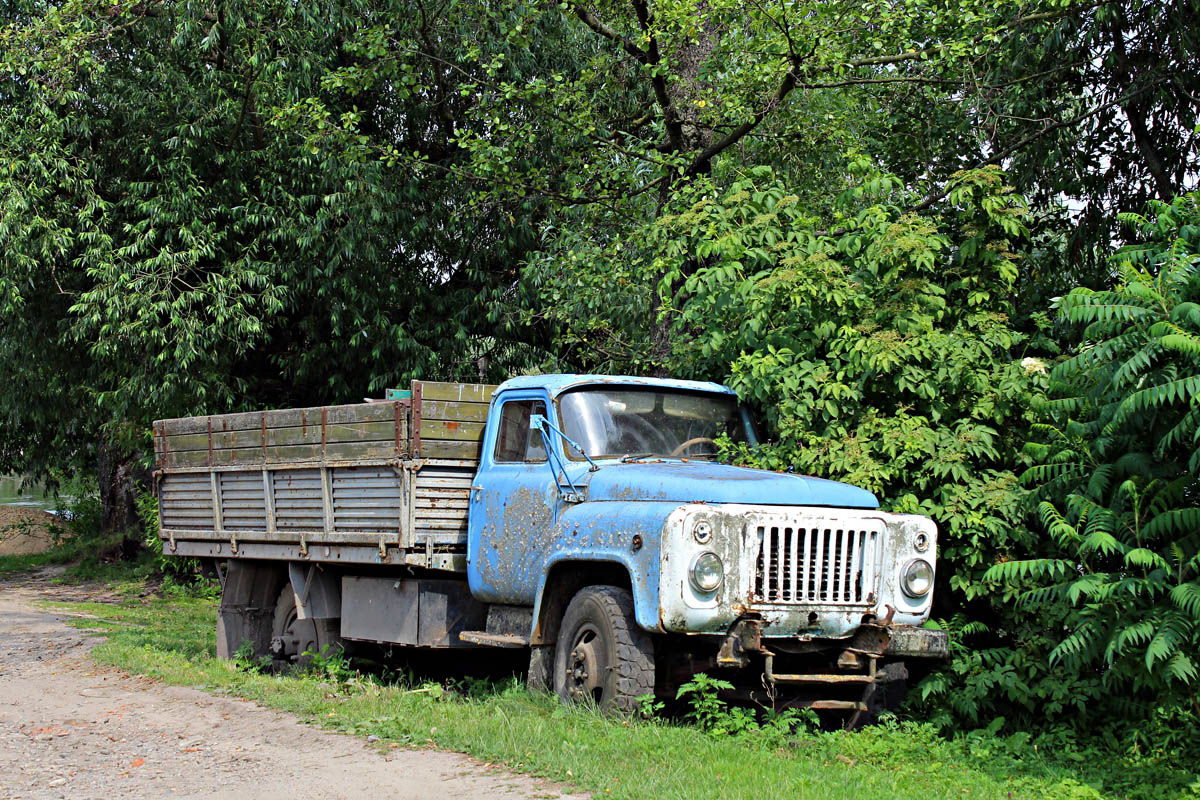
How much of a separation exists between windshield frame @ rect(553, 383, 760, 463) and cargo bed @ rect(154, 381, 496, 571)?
1309 mm

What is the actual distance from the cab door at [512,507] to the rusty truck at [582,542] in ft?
0.06

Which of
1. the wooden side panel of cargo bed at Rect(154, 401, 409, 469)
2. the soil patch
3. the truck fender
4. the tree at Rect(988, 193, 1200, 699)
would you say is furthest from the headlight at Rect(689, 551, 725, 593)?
the soil patch

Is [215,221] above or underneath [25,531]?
above

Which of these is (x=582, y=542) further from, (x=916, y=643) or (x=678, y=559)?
(x=916, y=643)

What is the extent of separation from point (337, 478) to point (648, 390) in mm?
3039

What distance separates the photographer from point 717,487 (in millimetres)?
7312

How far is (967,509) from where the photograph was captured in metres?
8.25

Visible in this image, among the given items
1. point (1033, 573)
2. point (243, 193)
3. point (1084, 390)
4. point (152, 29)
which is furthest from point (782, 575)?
point (152, 29)

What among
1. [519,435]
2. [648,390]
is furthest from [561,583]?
[648,390]

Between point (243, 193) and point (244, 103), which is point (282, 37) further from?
point (243, 193)

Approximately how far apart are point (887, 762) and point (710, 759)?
1.16 meters

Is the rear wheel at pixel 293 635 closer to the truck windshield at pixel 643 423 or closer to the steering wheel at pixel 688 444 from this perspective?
the truck windshield at pixel 643 423

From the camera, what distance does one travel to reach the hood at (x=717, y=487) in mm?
7328

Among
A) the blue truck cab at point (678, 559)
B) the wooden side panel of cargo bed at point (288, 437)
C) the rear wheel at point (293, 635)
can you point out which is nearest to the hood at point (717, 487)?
the blue truck cab at point (678, 559)
